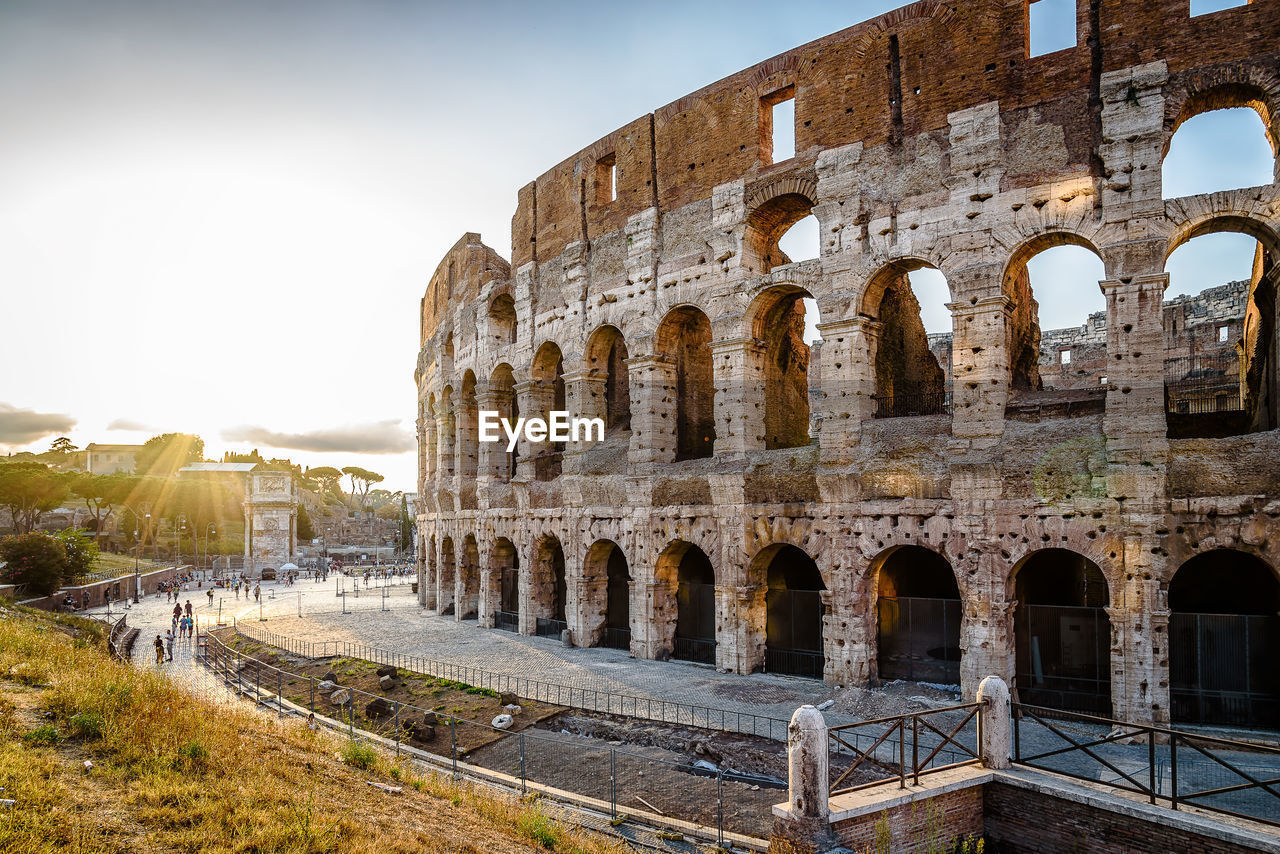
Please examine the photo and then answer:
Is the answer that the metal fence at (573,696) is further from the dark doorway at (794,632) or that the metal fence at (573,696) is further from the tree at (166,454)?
the tree at (166,454)

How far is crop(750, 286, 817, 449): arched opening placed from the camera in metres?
17.2

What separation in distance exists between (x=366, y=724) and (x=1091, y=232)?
14.5m

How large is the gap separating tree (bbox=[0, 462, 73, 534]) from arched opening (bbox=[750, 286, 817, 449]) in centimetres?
5126

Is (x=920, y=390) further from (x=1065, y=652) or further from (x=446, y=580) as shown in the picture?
(x=446, y=580)

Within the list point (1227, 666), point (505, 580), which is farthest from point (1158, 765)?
point (505, 580)

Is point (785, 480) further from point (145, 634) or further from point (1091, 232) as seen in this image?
point (145, 634)

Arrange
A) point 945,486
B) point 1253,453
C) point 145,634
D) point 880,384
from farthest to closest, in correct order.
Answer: point 145,634 < point 880,384 < point 945,486 < point 1253,453

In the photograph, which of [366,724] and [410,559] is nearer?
[366,724]

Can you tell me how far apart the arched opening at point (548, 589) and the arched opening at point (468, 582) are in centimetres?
415

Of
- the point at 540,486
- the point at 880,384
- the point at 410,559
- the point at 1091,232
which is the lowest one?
the point at 410,559

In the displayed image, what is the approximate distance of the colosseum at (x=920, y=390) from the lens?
40.2ft

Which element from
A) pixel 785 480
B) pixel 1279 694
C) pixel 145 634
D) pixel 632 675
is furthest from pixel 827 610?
pixel 145 634

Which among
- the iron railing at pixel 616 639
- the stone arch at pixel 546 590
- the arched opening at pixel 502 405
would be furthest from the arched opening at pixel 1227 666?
the arched opening at pixel 502 405

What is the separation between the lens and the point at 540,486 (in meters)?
21.8
